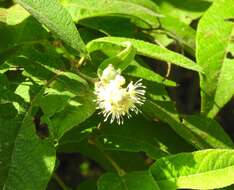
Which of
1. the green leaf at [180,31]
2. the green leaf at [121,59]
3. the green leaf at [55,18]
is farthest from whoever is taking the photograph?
the green leaf at [180,31]

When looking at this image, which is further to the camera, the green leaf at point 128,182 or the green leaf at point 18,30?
the green leaf at point 18,30

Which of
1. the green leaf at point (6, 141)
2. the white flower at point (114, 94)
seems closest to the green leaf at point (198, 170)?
the white flower at point (114, 94)

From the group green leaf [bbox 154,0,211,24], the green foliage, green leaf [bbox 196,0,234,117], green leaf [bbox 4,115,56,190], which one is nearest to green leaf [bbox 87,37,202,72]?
the green foliage

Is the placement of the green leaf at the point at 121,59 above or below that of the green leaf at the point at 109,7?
below

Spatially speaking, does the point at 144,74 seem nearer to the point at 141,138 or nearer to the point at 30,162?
the point at 141,138

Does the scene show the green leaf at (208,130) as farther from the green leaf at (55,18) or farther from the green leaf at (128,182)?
the green leaf at (55,18)

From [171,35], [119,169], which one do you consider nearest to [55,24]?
[119,169]

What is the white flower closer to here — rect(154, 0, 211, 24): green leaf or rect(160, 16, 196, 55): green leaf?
rect(160, 16, 196, 55): green leaf

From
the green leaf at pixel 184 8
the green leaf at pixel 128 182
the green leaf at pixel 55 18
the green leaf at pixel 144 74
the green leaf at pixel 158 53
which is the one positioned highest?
the green leaf at pixel 55 18
